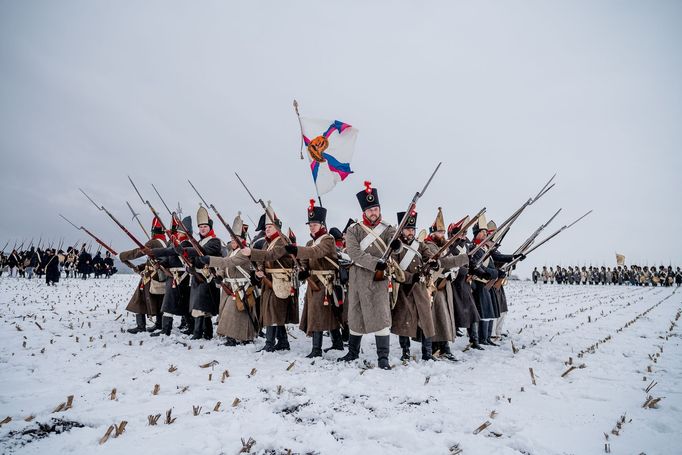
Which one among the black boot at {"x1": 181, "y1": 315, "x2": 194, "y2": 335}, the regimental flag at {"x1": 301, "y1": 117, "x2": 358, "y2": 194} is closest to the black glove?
the regimental flag at {"x1": 301, "y1": 117, "x2": 358, "y2": 194}

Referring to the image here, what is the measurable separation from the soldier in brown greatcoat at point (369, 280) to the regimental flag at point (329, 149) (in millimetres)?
1526

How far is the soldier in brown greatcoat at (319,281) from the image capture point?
604cm

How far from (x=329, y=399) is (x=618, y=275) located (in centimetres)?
5801

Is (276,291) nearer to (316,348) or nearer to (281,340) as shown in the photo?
(281,340)

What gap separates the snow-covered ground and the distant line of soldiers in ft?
1.73

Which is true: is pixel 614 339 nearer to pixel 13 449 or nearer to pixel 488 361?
pixel 488 361

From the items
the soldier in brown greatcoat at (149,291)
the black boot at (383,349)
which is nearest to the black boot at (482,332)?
the black boot at (383,349)

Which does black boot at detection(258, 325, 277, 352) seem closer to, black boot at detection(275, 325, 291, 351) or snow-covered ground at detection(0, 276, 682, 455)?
black boot at detection(275, 325, 291, 351)

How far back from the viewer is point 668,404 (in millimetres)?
3770

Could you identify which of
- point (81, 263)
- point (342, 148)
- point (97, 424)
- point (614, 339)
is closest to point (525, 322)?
Result: point (614, 339)

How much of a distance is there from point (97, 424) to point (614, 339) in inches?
347

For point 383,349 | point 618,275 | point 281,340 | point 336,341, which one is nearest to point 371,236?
point 383,349

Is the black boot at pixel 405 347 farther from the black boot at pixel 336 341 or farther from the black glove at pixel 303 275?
the black glove at pixel 303 275

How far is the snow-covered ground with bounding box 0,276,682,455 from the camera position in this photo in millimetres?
2904
